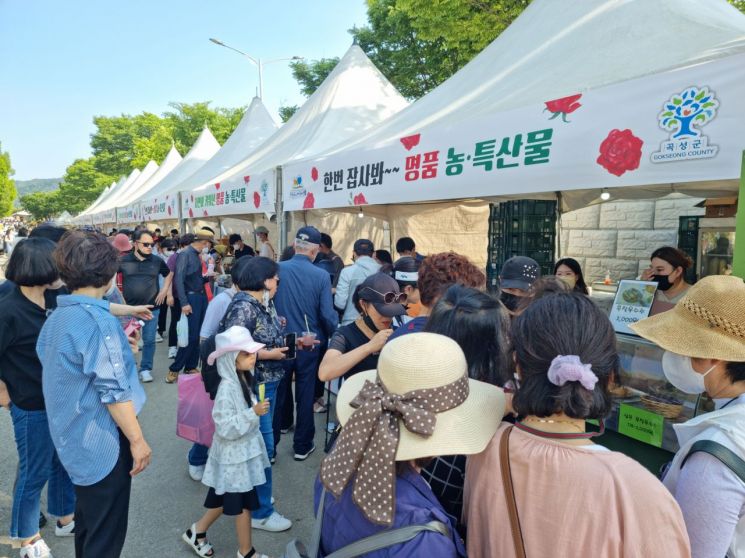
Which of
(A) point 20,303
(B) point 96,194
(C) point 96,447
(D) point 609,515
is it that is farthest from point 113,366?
(B) point 96,194

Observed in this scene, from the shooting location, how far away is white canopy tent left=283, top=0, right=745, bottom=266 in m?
2.15

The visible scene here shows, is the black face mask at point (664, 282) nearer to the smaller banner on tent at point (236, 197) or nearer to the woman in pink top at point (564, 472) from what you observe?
the woman in pink top at point (564, 472)

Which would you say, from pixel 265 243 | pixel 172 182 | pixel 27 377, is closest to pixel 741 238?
pixel 27 377

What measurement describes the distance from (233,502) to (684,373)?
2040 mm

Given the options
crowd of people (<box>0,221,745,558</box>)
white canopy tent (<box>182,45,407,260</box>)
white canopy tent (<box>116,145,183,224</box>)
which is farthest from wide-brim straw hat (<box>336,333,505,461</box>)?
white canopy tent (<box>116,145,183,224</box>)

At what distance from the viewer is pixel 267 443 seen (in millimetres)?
2756

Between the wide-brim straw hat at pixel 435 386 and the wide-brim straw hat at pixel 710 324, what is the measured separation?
599 millimetres

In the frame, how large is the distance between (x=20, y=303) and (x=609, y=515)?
271 cm

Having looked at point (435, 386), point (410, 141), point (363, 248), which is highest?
point (410, 141)

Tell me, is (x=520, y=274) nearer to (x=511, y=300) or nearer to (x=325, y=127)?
(x=511, y=300)

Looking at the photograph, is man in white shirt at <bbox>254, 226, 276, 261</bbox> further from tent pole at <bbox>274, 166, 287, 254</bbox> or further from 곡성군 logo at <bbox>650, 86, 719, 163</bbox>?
곡성군 logo at <bbox>650, 86, 719, 163</bbox>

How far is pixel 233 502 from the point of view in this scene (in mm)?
2234

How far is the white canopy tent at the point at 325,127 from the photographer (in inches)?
268

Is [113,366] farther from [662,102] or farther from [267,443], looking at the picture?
[662,102]
